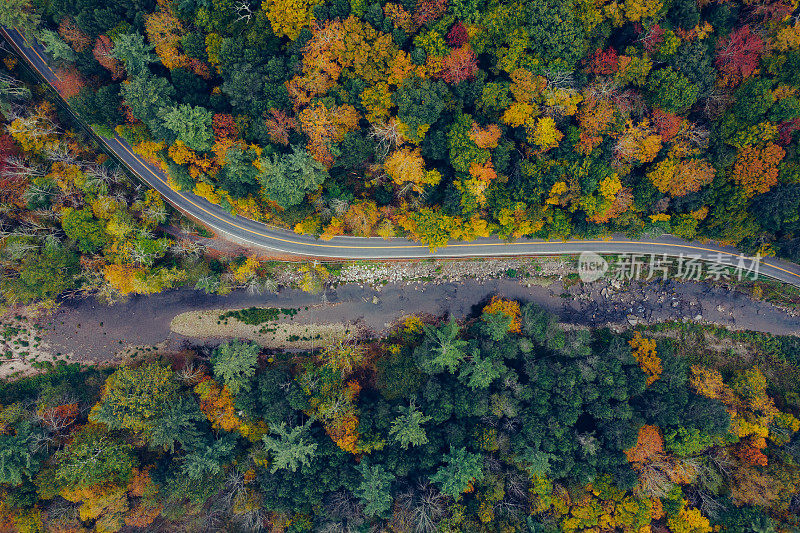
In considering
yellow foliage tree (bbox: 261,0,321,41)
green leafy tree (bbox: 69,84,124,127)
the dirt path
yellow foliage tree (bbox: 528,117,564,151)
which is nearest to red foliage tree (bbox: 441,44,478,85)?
yellow foliage tree (bbox: 528,117,564,151)

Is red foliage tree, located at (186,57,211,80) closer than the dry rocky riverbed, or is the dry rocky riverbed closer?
red foliage tree, located at (186,57,211,80)

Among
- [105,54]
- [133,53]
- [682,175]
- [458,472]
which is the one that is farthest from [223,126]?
[682,175]

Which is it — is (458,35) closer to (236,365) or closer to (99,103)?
(99,103)

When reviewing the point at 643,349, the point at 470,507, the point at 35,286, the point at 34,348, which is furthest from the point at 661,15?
the point at 34,348

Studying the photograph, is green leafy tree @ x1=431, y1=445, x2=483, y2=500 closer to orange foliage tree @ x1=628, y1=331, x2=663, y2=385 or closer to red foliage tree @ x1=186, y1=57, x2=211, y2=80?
orange foliage tree @ x1=628, y1=331, x2=663, y2=385

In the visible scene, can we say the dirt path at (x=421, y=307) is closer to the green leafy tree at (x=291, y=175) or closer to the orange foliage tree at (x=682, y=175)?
the green leafy tree at (x=291, y=175)

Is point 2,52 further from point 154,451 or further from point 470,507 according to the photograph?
point 470,507
